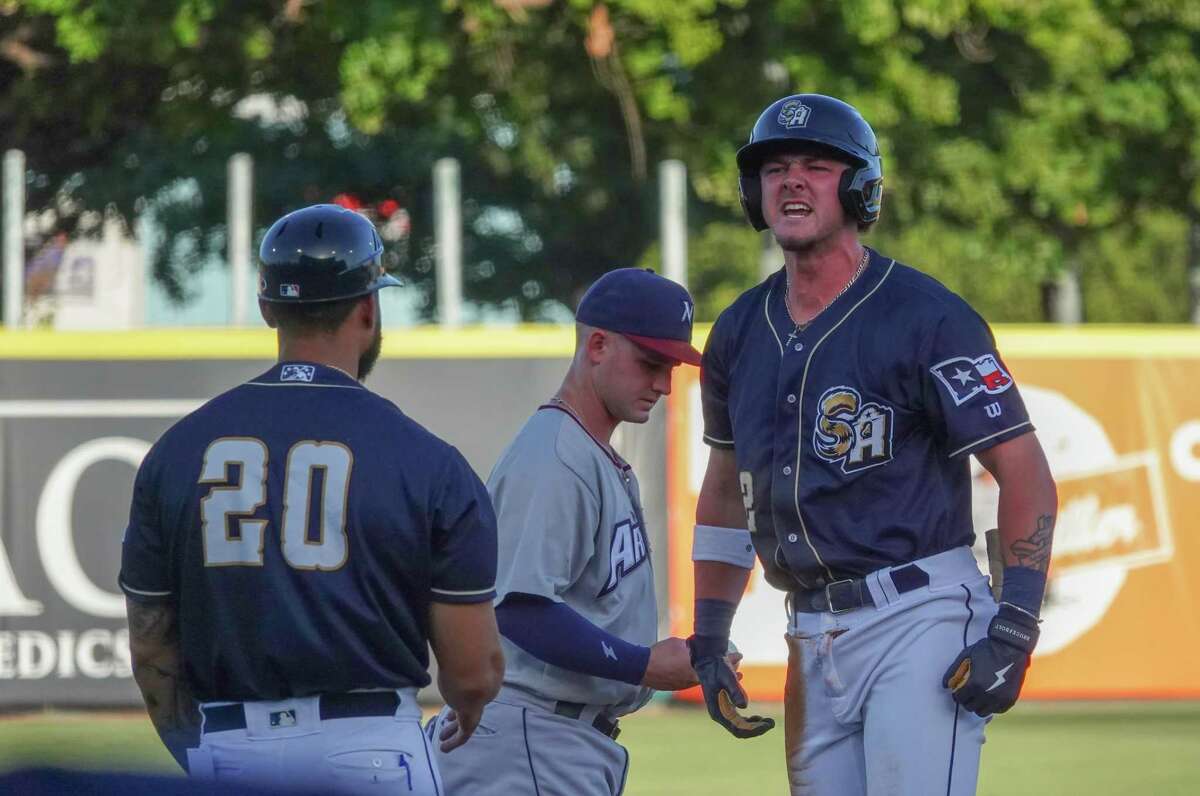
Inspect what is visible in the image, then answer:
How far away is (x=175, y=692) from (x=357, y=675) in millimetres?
455

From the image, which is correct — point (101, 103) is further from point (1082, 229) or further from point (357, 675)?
point (357, 675)

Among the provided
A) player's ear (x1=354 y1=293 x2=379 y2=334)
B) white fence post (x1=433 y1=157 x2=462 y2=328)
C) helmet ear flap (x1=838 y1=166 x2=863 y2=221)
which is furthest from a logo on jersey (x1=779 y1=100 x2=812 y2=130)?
white fence post (x1=433 y1=157 x2=462 y2=328)

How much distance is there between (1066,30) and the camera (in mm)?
16406

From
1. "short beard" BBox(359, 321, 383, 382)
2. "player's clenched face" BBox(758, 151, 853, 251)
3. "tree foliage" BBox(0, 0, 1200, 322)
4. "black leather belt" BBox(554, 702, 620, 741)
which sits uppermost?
"tree foliage" BBox(0, 0, 1200, 322)

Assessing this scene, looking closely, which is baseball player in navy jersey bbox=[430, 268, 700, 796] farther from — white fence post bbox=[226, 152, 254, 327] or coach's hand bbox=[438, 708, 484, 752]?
white fence post bbox=[226, 152, 254, 327]

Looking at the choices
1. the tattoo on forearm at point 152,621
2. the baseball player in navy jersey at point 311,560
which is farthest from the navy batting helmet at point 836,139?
the tattoo on forearm at point 152,621

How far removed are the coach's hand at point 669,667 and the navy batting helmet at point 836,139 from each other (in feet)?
3.65

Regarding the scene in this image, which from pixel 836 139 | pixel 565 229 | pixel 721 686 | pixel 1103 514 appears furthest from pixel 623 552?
pixel 565 229

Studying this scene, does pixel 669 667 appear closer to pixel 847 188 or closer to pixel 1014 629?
pixel 1014 629

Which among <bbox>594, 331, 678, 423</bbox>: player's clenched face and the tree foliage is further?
the tree foliage

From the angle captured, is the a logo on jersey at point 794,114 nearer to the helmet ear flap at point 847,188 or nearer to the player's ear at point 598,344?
the helmet ear flap at point 847,188

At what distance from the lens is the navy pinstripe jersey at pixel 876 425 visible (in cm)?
427

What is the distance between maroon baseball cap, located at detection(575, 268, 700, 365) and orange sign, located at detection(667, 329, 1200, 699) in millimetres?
6348

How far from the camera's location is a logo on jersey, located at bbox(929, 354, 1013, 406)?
4223 mm
